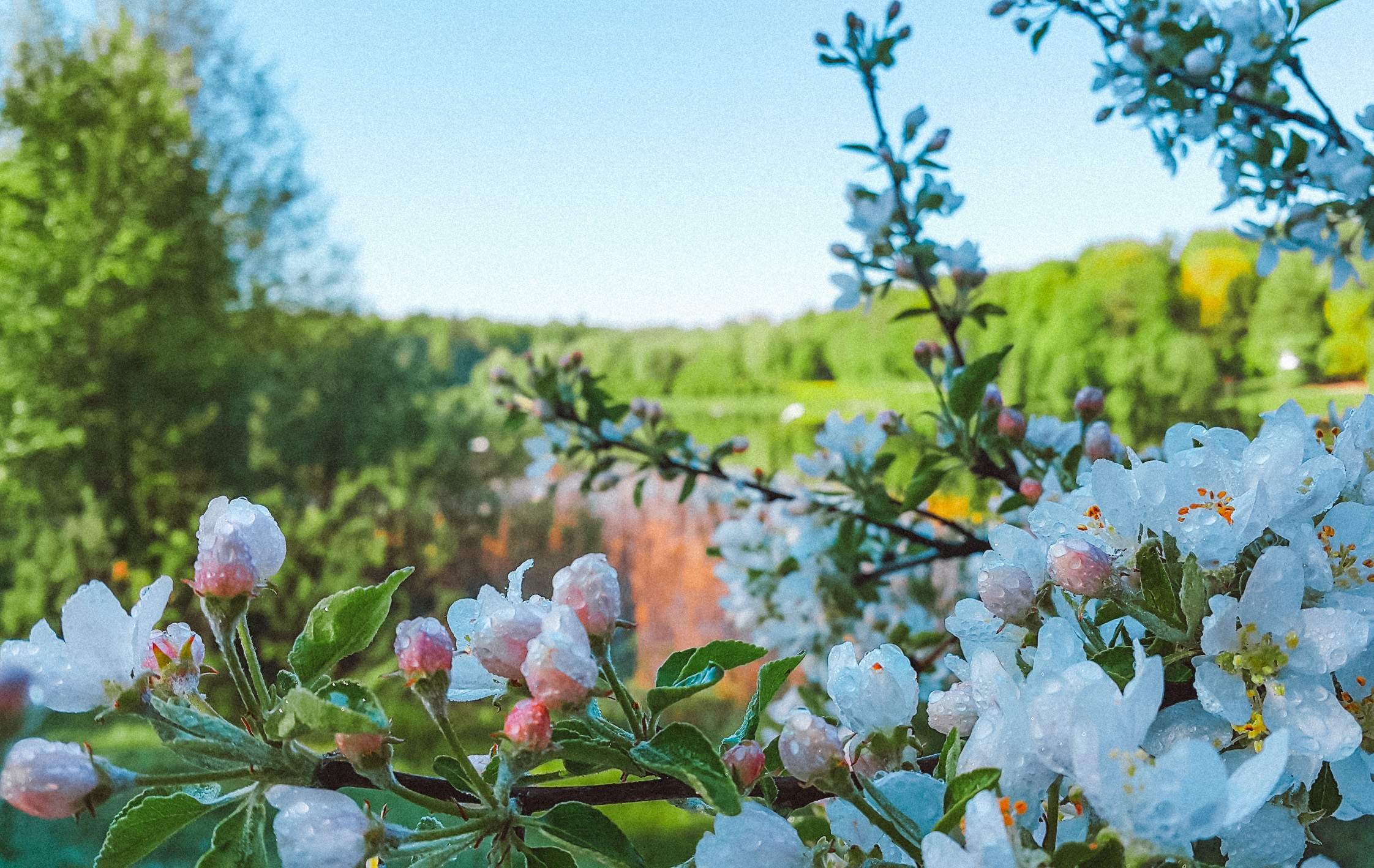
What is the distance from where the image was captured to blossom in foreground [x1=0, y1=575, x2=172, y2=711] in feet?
1.77

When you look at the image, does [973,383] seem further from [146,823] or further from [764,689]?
[146,823]

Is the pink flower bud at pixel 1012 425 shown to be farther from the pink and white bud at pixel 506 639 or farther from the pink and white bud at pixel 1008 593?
the pink and white bud at pixel 506 639

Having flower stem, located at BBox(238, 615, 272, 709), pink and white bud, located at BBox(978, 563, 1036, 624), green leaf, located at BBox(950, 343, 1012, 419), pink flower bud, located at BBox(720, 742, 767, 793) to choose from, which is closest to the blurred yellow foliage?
green leaf, located at BBox(950, 343, 1012, 419)

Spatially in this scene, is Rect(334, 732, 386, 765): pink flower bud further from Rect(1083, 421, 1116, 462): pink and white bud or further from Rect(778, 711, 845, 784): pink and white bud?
Rect(1083, 421, 1116, 462): pink and white bud

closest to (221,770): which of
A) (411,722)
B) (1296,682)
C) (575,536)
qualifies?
(1296,682)

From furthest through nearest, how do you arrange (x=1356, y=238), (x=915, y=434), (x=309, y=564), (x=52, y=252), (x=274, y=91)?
(x=274, y=91) → (x=52, y=252) → (x=309, y=564) → (x=1356, y=238) → (x=915, y=434)

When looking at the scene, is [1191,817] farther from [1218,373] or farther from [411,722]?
[1218,373]

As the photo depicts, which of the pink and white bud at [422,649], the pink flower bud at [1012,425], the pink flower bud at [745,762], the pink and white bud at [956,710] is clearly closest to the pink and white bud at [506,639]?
the pink and white bud at [422,649]

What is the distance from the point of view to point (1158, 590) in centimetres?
52

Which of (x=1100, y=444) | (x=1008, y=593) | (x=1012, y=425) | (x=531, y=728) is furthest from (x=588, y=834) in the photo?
(x=1012, y=425)

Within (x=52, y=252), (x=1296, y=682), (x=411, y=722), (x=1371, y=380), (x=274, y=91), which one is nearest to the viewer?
(x=1296, y=682)

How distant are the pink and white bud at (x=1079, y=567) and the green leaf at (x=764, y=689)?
147mm

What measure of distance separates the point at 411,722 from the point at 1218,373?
6828mm

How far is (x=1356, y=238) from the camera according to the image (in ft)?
5.87
